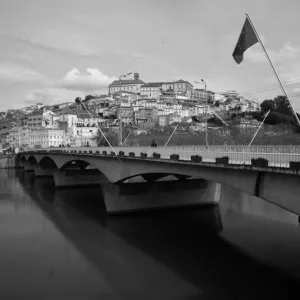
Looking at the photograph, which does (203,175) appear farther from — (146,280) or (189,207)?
(189,207)

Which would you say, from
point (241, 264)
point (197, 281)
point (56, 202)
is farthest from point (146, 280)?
point (56, 202)

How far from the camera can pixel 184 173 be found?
805 inches

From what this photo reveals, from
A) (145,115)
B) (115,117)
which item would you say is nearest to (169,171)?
(145,115)

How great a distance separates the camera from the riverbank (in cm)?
9075

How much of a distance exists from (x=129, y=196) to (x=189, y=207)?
A: 17.9 feet

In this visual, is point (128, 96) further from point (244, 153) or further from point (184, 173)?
point (244, 153)

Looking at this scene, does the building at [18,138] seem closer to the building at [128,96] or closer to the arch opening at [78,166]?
the building at [128,96]

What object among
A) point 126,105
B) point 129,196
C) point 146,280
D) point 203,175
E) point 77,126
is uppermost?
point 126,105

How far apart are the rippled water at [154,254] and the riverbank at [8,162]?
2498 inches

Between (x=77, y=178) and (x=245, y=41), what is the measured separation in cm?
A: 3807

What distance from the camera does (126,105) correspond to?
545ft

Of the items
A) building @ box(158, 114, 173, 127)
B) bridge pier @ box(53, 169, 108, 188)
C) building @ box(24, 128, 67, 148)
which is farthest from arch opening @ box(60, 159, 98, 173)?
building @ box(158, 114, 173, 127)

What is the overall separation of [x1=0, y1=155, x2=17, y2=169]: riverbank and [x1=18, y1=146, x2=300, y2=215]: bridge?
1908 inches

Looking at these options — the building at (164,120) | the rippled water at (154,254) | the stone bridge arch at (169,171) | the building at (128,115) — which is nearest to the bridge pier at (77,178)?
the stone bridge arch at (169,171)
